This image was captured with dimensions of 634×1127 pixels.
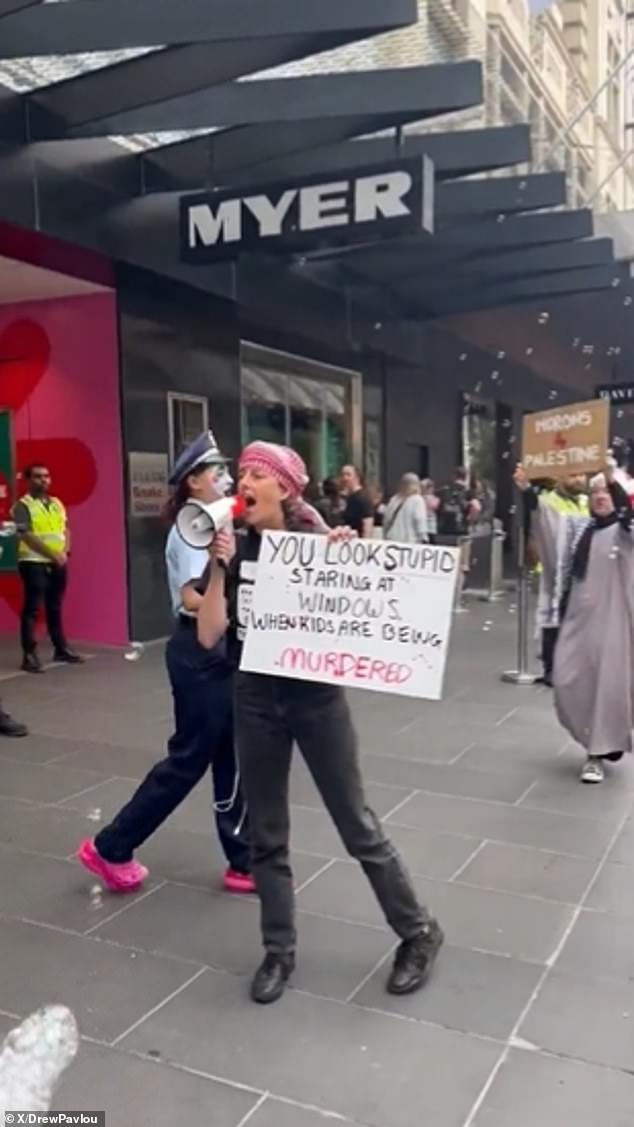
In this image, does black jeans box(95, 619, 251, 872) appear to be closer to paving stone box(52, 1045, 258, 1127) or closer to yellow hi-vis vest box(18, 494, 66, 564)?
paving stone box(52, 1045, 258, 1127)

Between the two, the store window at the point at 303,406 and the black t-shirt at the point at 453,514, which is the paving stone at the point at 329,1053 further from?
the black t-shirt at the point at 453,514

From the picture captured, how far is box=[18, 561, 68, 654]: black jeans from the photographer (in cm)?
825

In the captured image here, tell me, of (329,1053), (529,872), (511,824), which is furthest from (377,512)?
(329,1053)

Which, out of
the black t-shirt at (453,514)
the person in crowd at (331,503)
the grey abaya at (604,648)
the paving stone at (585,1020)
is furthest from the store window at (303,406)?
the paving stone at (585,1020)

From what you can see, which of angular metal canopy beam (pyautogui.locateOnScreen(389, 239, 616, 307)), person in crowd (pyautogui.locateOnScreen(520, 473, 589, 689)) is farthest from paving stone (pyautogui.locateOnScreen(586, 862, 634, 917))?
angular metal canopy beam (pyautogui.locateOnScreen(389, 239, 616, 307))

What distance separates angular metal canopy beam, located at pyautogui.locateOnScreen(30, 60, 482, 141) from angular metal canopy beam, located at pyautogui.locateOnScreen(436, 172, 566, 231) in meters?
2.23

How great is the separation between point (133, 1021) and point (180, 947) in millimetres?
460

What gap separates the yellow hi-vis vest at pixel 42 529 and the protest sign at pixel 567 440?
3911mm

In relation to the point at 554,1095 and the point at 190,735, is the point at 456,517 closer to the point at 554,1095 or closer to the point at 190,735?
the point at 190,735

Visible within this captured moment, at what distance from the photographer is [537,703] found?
7.11 metres

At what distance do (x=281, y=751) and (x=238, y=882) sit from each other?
1.04 meters

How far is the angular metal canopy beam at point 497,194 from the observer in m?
9.48

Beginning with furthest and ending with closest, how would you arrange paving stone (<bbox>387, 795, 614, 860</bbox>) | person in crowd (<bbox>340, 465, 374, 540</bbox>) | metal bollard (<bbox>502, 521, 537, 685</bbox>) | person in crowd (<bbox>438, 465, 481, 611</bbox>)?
1. person in crowd (<bbox>438, 465, 481, 611</bbox>)
2. person in crowd (<bbox>340, 465, 374, 540</bbox>)
3. metal bollard (<bbox>502, 521, 537, 685</bbox>)
4. paving stone (<bbox>387, 795, 614, 860</bbox>)

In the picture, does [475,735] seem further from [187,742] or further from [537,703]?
[187,742]
